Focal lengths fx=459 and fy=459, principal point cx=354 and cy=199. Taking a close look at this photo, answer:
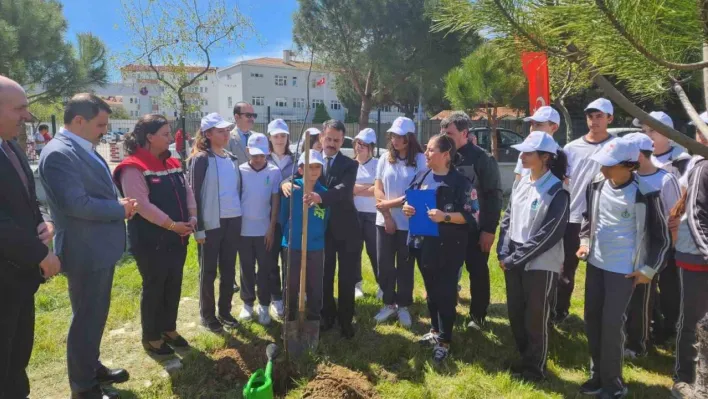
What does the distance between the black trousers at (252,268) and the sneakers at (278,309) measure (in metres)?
0.17

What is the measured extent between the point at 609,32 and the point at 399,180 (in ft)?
8.75

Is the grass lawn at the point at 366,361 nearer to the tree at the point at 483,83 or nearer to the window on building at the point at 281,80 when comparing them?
the tree at the point at 483,83

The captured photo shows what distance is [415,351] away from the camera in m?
3.61

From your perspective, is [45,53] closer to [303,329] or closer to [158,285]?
[158,285]

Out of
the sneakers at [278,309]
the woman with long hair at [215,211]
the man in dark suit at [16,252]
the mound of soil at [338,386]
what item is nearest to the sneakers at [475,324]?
the mound of soil at [338,386]

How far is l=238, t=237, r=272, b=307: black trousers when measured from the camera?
412 centimetres

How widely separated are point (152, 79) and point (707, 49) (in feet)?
37.5

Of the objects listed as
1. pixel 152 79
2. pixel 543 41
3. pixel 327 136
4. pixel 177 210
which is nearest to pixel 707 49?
pixel 543 41

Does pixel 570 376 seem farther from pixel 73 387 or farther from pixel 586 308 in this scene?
pixel 73 387

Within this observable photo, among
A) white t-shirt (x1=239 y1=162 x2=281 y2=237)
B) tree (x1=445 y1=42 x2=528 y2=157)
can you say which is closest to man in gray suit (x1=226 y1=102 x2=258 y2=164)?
white t-shirt (x1=239 y1=162 x2=281 y2=237)

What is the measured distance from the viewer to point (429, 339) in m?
3.69

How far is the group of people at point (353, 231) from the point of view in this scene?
2689 mm

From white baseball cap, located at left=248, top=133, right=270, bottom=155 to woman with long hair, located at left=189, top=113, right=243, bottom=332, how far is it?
21 centimetres

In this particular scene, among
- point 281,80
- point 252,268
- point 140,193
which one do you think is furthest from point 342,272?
point 281,80
